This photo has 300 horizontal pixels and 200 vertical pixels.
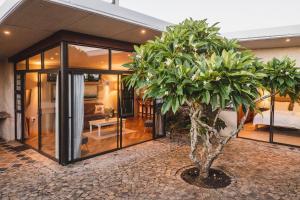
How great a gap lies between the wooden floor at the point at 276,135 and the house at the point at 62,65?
317 centimetres

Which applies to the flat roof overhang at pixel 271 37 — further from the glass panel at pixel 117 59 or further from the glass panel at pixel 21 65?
the glass panel at pixel 21 65

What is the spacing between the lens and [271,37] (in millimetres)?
6000

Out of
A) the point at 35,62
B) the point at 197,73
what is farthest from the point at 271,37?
the point at 35,62

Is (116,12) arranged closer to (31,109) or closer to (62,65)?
(62,65)

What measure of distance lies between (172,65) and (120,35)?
266cm

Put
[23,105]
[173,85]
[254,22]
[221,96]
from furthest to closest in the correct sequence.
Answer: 1. [254,22]
2. [23,105]
3. [173,85]
4. [221,96]

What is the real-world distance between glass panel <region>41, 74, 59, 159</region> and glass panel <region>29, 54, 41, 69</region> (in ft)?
1.30

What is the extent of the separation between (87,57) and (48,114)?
1922 millimetres

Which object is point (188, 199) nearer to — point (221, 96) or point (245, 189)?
point (245, 189)

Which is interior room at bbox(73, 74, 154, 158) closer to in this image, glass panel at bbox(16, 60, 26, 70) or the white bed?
glass panel at bbox(16, 60, 26, 70)

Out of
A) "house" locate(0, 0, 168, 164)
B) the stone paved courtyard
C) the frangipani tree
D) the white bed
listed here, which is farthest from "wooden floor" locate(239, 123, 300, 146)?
the frangipani tree

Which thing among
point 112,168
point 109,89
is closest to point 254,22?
point 109,89

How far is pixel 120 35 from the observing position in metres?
5.62

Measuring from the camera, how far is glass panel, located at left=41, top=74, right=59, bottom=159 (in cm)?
552
